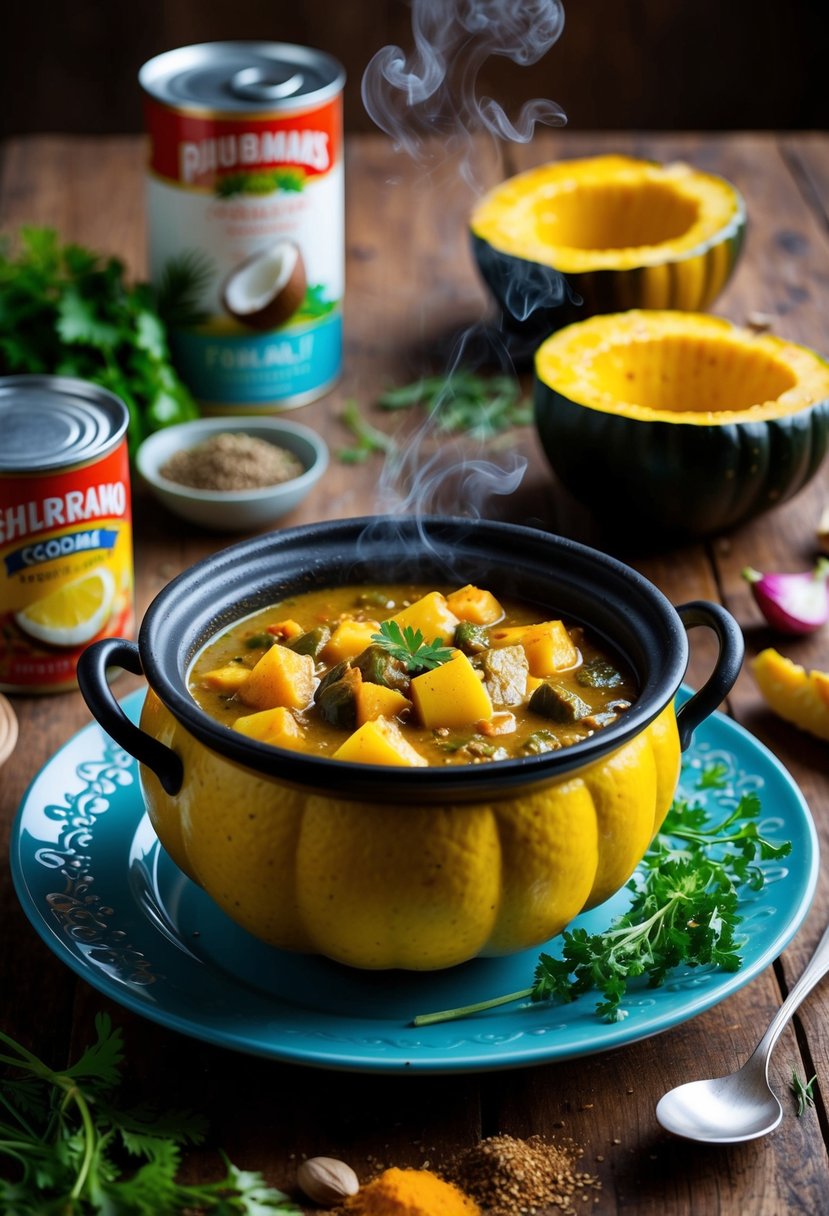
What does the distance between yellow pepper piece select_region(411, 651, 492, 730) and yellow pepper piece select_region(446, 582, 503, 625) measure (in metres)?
0.19

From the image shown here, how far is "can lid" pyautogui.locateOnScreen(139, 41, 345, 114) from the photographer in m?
2.74

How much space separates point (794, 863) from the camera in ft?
5.79

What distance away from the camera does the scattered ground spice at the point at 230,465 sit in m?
2.66

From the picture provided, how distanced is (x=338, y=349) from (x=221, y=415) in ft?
0.95

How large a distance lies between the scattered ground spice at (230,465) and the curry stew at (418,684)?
84cm

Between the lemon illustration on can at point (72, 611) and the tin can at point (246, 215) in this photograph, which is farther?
the tin can at point (246, 215)

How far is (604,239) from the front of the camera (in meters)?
3.40

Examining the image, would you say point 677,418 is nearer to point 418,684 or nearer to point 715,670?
point 715,670

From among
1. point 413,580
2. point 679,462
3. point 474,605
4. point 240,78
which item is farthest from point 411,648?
point 240,78

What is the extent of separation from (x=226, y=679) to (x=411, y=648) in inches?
8.4

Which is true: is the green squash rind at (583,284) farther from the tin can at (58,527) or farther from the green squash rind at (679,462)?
the tin can at (58,527)

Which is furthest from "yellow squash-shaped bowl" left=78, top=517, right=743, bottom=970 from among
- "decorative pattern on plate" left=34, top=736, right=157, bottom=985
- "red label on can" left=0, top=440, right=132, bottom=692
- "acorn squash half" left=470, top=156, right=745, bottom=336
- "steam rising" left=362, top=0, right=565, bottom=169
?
"steam rising" left=362, top=0, right=565, bottom=169

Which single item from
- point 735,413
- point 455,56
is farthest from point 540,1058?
point 455,56

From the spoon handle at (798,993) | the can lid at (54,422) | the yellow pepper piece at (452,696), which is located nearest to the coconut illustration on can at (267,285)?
the can lid at (54,422)
